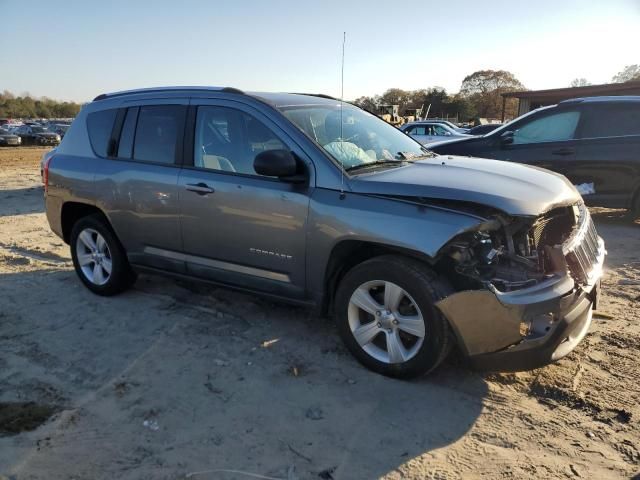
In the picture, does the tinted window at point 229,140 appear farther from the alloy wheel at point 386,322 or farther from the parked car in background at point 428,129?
the parked car in background at point 428,129

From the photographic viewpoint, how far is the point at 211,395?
323 cm

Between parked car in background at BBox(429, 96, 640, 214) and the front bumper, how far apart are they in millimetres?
5045

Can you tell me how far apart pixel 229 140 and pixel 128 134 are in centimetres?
120

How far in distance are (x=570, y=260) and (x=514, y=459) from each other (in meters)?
1.30

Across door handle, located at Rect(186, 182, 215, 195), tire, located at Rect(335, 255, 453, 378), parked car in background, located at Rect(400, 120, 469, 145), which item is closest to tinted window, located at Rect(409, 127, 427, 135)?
parked car in background, located at Rect(400, 120, 469, 145)

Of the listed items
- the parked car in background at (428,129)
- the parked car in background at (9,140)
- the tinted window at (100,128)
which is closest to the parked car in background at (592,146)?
the tinted window at (100,128)

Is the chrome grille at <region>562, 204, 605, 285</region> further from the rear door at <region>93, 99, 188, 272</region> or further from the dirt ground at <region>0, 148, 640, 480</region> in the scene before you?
the rear door at <region>93, 99, 188, 272</region>

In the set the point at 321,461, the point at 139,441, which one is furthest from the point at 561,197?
the point at 139,441

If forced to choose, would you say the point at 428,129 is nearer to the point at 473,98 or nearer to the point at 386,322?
the point at 386,322

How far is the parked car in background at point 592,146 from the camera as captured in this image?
23.7 ft

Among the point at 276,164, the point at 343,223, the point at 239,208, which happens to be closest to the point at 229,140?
the point at 239,208

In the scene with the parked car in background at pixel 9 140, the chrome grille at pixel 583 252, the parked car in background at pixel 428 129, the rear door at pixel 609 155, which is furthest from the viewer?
the parked car in background at pixel 9 140

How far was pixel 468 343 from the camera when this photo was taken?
3.01 m

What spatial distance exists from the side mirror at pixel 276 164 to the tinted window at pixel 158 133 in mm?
1168
